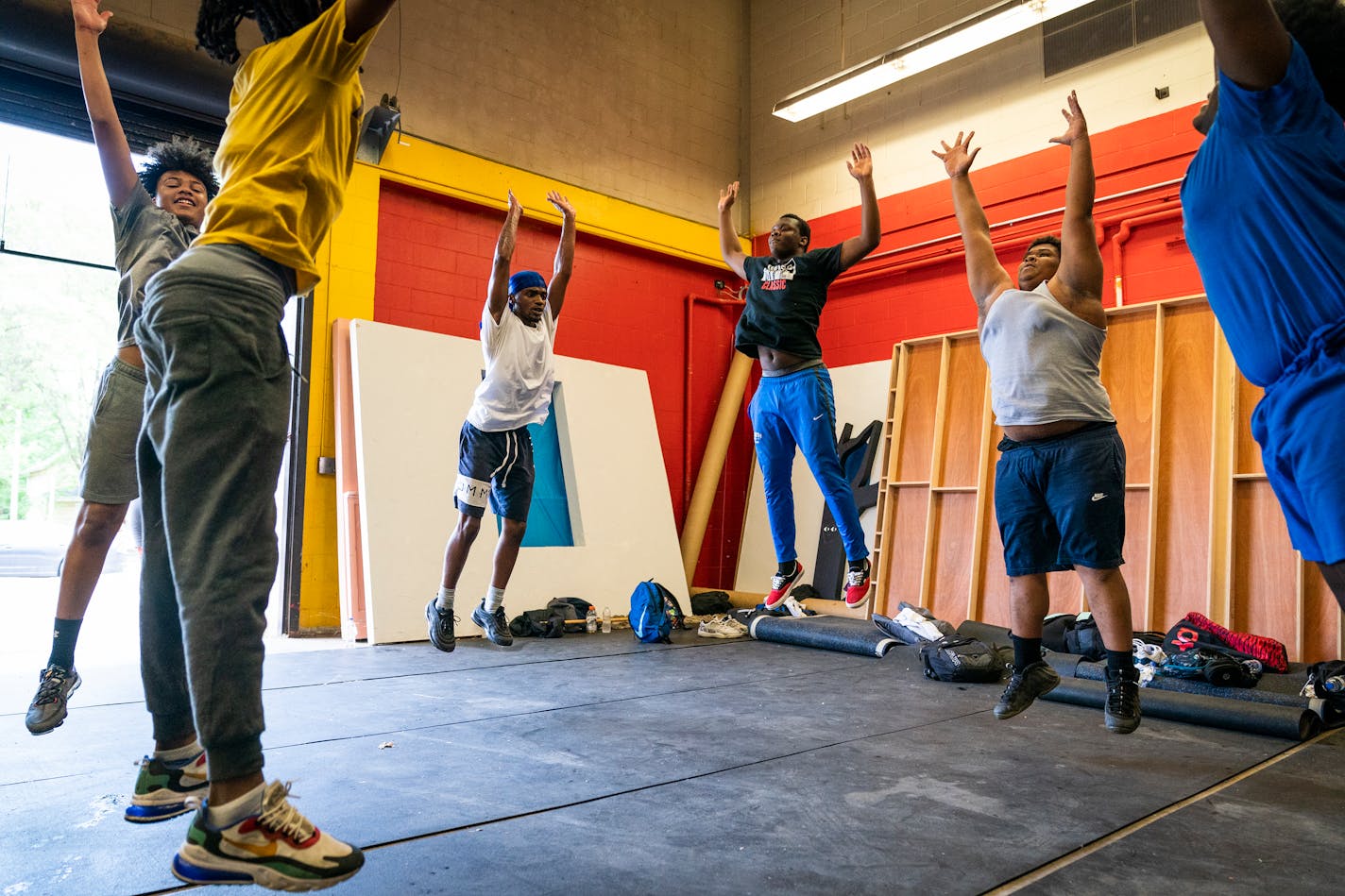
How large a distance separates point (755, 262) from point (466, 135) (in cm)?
342

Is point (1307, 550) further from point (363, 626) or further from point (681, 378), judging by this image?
point (681, 378)

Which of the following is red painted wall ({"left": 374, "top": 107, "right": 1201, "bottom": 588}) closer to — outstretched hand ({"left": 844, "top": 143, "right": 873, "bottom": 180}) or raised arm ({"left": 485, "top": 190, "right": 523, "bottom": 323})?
raised arm ({"left": 485, "top": 190, "right": 523, "bottom": 323})

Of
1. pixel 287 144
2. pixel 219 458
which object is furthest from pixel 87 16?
pixel 219 458

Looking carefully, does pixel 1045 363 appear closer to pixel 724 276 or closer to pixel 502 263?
pixel 502 263

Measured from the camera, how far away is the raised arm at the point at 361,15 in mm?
1531

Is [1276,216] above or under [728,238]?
under

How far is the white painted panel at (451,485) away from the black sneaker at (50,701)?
2.88 m

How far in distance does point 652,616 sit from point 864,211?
9.39 ft

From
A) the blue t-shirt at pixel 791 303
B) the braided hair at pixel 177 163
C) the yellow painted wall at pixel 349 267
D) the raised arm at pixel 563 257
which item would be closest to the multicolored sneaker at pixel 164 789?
the braided hair at pixel 177 163

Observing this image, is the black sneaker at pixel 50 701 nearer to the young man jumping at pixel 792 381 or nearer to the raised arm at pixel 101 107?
the raised arm at pixel 101 107

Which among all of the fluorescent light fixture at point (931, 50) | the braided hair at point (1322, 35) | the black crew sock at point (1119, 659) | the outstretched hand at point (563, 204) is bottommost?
the black crew sock at point (1119, 659)

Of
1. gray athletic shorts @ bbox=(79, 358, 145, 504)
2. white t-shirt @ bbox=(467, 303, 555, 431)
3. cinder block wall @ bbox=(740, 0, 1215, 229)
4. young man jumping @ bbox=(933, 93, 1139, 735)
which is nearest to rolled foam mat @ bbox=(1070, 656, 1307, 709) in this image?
young man jumping @ bbox=(933, 93, 1139, 735)

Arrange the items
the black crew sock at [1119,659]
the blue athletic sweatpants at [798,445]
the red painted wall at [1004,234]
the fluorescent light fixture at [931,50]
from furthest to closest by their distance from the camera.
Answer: the red painted wall at [1004,234] < the fluorescent light fixture at [931,50] < the blue athletic sweatpants at [798,445] < the black crew sock at [1119,659]

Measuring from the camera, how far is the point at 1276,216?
1.50m
